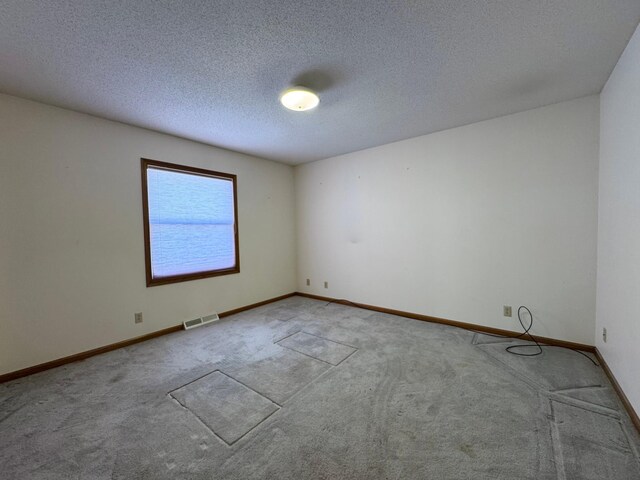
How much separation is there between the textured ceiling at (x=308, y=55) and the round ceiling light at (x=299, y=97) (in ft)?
0.30

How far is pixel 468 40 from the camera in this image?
5.67 ft

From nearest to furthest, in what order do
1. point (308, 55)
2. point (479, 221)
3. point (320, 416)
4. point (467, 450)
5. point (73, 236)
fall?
point (467, 450)
point (320, 416)
point (308, 55)
point (73, 236)
point (479, 221)

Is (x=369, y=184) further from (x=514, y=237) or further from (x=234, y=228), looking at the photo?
(x=234, y=228)

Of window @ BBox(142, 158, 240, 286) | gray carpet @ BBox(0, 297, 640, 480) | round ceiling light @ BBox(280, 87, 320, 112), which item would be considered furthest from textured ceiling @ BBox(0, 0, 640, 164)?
gray carpet @ BBox(0, 297, 640, 480)

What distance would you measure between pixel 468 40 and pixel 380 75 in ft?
2.06

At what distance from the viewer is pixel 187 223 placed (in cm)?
354

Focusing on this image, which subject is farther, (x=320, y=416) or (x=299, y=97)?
(x=299, y=97)

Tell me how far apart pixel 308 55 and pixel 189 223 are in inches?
105

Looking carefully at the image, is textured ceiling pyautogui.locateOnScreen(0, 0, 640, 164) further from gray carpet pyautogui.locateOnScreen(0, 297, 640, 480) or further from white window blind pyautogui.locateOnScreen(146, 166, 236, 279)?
gray carpet pyautogui.locateOnScreen(0, 297, 640, 480)

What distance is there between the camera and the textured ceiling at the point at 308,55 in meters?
1.48

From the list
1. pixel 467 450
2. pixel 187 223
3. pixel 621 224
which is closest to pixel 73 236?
pixel 187 223

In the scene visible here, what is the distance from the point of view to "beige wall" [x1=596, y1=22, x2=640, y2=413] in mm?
1666

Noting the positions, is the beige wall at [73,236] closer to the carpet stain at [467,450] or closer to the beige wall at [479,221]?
the beige wall at [479,221]

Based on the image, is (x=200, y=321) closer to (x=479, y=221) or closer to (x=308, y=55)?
(x=308, y=55)
